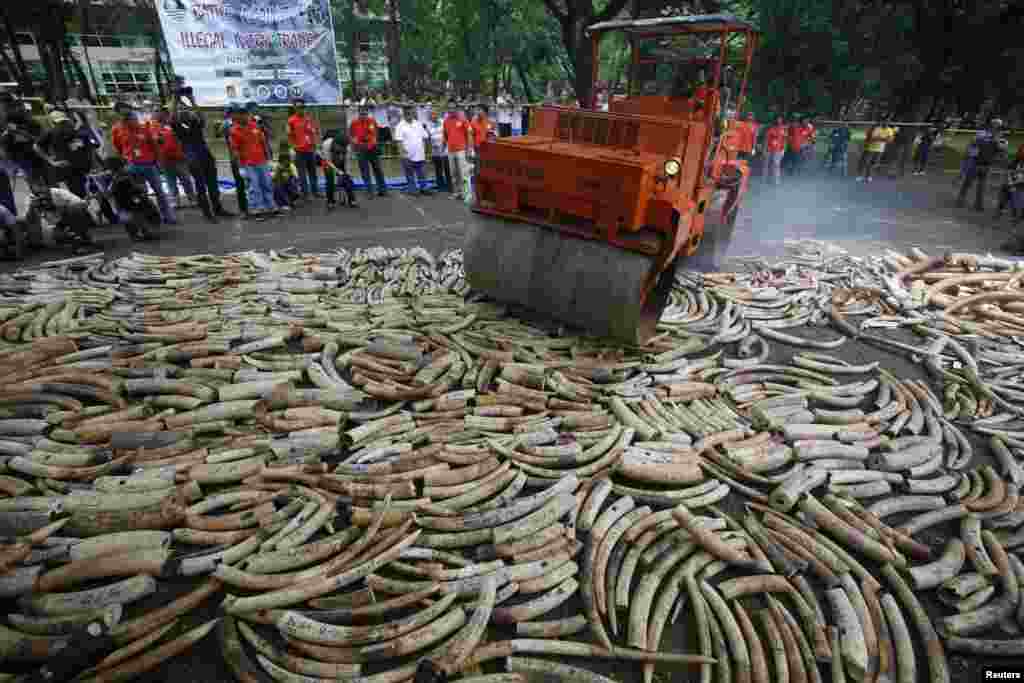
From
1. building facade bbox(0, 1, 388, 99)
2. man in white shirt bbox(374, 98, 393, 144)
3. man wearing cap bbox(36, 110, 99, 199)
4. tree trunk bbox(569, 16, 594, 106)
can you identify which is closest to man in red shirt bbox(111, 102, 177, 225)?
man wearing cap bbox(36, 110, 99, 199)

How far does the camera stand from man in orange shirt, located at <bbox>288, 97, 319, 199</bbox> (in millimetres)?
12352

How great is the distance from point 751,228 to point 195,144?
44.6 feet

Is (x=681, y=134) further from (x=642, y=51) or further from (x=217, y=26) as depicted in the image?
(x=217, y=26)

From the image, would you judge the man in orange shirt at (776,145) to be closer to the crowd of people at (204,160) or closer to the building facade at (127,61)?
the crowd of people at (204,160)

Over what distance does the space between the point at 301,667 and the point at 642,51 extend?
30.4 ft

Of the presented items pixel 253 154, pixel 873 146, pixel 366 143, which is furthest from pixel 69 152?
pixel 873 146

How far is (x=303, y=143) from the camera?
12797mm

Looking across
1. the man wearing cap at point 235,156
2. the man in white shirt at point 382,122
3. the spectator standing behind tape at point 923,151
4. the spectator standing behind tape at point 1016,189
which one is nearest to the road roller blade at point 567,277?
the man wearing cap at point 235,156

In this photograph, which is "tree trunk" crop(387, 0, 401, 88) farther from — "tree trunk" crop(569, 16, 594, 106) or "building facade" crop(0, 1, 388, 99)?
"tree trunk" crop(569, 16, 594, 106)

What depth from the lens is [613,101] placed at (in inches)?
333

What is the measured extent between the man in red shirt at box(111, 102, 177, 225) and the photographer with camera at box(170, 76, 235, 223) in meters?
0.59

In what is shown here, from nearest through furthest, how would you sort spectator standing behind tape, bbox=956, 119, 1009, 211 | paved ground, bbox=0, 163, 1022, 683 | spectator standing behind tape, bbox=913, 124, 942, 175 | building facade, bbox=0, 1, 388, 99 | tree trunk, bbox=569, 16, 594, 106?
paved ground, bbox=0, 163, 1022, 683 → spectator standing behind tape, bbox=956, 119, 1009, 211 → tree trunk, bbox=569, 16, 594, 106 → spectator standing behind tape, bbox=913, 124, 942, 175 → building facade, bbox=0, 1, 388, 99

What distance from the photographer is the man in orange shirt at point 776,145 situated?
58.7ft

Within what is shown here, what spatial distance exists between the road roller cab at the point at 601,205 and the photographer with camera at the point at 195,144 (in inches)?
335
